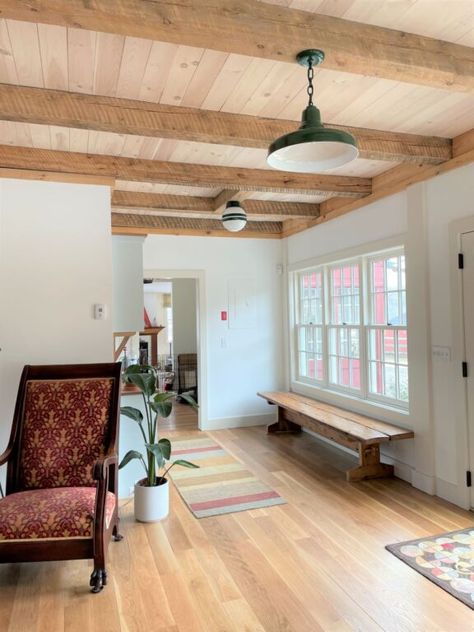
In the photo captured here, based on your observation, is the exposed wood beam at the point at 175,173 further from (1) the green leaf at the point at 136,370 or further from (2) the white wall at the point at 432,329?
(1) the green leaf at the point at 136,370

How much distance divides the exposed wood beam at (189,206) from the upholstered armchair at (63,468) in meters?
2.01

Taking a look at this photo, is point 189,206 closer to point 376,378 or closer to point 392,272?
point 392,272

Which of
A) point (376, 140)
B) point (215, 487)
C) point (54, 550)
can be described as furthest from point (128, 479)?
point (376, 140)

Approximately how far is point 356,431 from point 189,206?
2750 millimetres

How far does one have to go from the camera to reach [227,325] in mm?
6012

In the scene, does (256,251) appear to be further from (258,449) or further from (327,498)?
(327,498)

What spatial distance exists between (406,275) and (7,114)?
10.2 feet

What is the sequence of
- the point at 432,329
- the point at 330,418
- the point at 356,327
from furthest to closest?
the point at 356,327 → the point at 330,418 → the point at 432,329

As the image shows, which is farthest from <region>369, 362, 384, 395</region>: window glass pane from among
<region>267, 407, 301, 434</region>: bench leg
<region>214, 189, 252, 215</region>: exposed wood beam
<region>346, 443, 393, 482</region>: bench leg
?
<region>214, 189, 252, 215</region>: exposed wood beam

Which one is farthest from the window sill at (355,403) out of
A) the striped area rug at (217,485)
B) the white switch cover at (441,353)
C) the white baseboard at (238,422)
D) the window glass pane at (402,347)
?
the striped area rug at (217,485)

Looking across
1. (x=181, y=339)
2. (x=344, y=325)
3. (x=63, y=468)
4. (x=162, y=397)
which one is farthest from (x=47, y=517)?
(x=181, y=339)

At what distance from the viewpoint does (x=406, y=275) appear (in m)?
3.87

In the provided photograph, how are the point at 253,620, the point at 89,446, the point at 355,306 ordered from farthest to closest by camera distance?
1. the point at 355,306
2. the point at 89,446
3. the point at 253,620

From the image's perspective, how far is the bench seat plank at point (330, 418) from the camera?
3.76 metres
